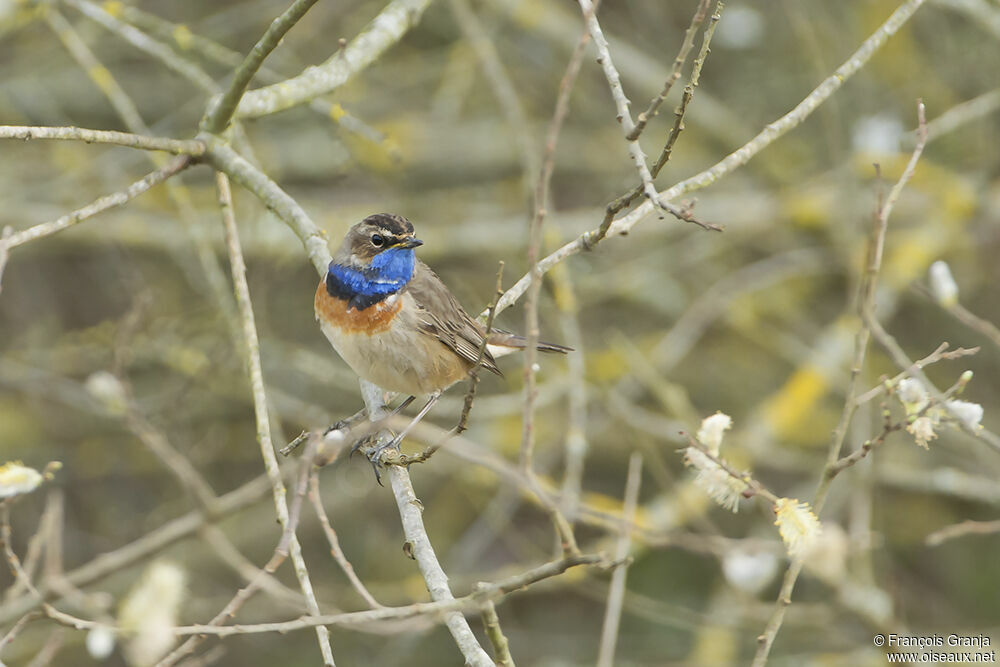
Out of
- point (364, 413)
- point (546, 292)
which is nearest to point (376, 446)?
point (364, 413)

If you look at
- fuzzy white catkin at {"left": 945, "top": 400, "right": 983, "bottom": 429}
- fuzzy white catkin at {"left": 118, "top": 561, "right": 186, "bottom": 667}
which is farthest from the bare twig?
fuzzy white catkin at {"left": 118, "top": 561, "right": 186, "bottom": 667}

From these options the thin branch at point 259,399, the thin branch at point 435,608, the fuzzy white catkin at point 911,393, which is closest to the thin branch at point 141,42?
the thin branch at point 259,399

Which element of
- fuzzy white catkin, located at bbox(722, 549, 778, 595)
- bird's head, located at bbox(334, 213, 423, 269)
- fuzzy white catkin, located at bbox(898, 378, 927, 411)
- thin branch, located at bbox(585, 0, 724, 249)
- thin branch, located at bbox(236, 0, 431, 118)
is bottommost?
fuzzy white catkin, located at bbox(898, 378, 927, 411)

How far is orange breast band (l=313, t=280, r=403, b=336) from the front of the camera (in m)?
5.27

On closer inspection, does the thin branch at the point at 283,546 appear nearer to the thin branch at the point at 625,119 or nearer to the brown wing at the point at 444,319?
the thin branch at the point at 625,119

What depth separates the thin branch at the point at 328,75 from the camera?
487 centimetres

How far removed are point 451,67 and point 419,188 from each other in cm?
121

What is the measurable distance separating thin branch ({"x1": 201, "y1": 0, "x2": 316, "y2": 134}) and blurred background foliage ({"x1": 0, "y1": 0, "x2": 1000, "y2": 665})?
2.65 m

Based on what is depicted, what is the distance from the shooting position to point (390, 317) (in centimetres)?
538

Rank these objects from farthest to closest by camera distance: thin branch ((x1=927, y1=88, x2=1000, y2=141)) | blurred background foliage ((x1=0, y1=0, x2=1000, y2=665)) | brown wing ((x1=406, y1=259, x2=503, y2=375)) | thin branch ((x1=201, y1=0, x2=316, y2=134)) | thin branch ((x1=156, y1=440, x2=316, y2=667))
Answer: blurred background foliage ((x1=0, y1=0, x2=1000, y2=665)), thin branch ((x1=927, y1=88, x2=1000, y2=141)), brown wing ((x1=406, y1=259, x2=503, y2=375)), thin branch ((x1=201, y1=0, x2=316, y2=134)), thin branch ((x1=156, y1=440, x2=316, y2=667))

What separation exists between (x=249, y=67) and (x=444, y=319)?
73.1 inches

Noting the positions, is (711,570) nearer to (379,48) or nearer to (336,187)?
(336,187)

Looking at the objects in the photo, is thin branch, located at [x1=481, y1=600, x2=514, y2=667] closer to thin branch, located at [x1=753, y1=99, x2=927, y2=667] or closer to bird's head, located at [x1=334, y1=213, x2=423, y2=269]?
thin branch, located at [x1=753, y1=99, x2=927, y2=667]

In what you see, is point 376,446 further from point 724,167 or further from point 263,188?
point 724,167
